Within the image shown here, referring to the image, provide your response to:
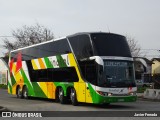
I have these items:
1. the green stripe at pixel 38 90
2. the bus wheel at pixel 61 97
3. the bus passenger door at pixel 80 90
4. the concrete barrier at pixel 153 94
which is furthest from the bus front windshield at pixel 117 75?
the concrete barrier at pixel 153 94

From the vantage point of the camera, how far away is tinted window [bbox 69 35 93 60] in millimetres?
20817

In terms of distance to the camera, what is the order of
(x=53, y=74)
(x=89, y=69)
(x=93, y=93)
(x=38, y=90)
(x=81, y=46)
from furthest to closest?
1. (x=38, y=90)
2. (x=53, y=74)
3. (x=81, y=46)
4. (x=89, y=69)
5. (x=93, y=93)

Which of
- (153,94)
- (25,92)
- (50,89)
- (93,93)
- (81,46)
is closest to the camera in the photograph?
(93,93)

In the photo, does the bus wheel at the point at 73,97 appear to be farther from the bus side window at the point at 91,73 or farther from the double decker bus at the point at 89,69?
the bus side window at the point at 91,73

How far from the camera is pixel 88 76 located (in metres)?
20.7

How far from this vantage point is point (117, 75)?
66.9ft

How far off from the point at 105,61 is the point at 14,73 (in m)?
13.3

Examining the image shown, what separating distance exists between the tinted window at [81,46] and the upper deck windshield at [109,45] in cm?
42

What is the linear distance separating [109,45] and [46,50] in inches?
246

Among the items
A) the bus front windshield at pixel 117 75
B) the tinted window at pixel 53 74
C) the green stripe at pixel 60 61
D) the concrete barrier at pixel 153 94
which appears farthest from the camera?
the concrete barrier at pixel 153 94

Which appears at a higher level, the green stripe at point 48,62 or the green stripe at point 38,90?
the green stripe at point 48,62

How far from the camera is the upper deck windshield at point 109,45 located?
20375 millimetres

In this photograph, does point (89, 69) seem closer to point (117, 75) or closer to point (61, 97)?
point (117, 75)

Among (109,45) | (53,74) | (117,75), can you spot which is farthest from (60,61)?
(117,75)
